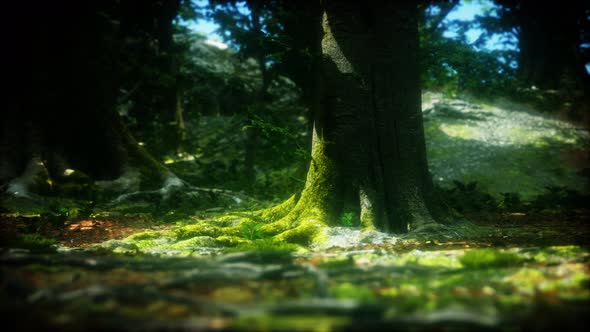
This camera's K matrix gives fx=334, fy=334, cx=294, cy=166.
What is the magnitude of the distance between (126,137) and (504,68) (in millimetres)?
24400

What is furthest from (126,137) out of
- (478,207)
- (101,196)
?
(478,207)

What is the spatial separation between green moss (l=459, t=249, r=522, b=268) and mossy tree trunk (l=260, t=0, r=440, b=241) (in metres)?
2.15

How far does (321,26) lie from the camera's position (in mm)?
5824

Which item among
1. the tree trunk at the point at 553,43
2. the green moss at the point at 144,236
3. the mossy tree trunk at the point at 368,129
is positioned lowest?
the green moss at the point at 144,236

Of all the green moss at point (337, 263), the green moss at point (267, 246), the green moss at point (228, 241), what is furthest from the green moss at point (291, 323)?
the green moss at point (228, 241)

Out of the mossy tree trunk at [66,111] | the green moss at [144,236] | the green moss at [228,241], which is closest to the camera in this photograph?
the green moss at [228,241]

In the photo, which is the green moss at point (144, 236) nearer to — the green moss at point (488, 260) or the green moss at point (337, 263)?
the green moss at point (337, 263)

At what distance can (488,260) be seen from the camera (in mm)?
2953

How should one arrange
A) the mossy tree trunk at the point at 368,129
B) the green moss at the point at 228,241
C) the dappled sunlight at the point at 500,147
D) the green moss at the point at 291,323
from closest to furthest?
the green moss at the point at 291,323 → the green moss at the point at 228,241 → the mossy tree trunk at the point at 368,129 → the dappled sunlight at the point at 500,147

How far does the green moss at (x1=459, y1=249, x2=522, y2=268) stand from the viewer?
295cm

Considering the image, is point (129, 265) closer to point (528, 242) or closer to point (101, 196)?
point (528, 242)

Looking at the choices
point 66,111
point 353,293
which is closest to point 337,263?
point 353,293

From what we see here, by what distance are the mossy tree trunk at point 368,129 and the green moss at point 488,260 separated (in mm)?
2150

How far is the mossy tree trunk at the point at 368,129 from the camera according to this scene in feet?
17.8
